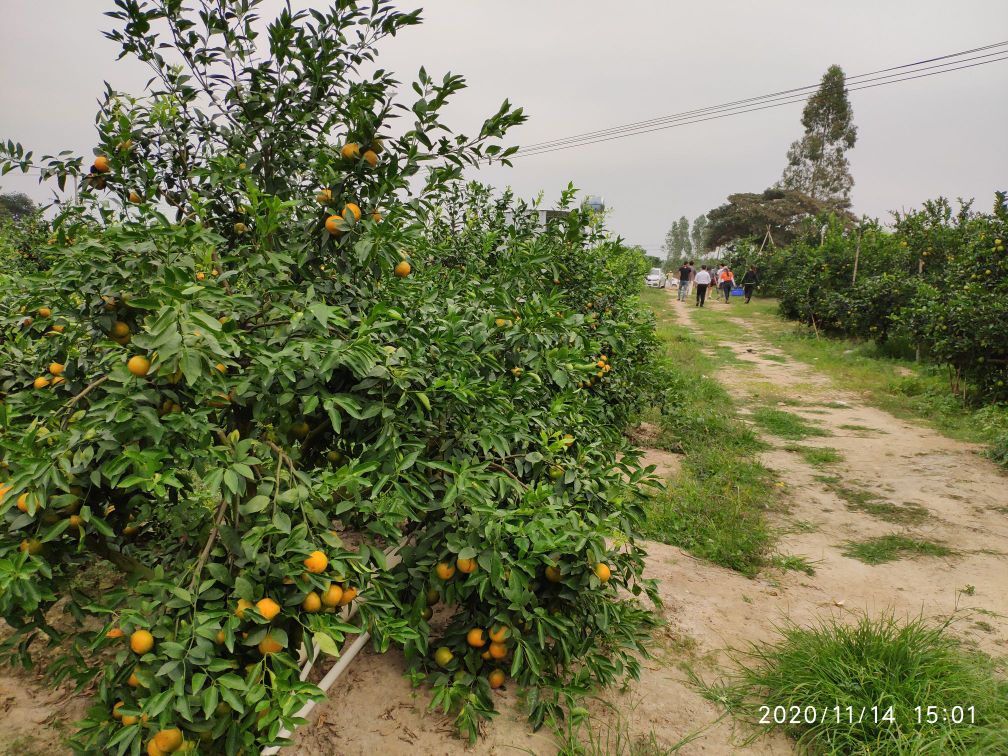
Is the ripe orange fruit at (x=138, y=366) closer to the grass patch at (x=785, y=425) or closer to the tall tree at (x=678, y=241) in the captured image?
the grass patch at (x=785, y=425)

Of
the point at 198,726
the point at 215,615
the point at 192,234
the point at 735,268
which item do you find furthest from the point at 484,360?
the point at 735,268

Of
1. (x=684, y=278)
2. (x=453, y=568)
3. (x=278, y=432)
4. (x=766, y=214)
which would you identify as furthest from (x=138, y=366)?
(x=766, y=214)

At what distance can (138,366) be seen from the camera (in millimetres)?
1349

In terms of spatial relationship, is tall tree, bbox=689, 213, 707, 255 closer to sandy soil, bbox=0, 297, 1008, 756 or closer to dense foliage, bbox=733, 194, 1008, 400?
dense foliage, bbox=733, 194, 1008, 400

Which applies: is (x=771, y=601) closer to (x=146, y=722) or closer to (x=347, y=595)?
(x=347, y=595)

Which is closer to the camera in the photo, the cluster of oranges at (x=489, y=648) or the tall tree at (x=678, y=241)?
the cluster of oranges at (x=489, y=648)

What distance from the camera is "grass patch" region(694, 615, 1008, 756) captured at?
1.82m

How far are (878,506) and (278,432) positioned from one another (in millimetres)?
4236

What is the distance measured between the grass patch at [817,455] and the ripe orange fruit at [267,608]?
490cm

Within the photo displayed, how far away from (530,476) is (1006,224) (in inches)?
285

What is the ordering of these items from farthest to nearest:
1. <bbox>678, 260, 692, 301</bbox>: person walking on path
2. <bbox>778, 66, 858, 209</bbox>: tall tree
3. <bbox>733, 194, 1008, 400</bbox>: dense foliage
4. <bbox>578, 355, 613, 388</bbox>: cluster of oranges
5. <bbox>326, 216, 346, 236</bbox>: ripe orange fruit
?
<bbox>778, 66, 858, 209</bbox>: tall tree → <bbox>678, 260, 692, 301</bbox>: person walking on path → <bbox>733, 194, 1008, 400</bbox>: dense foliage → <bbox>578, 355, 613, 388</bbox>: cluster of oranges → <bbox>326, 216, 346, 236</bbox>: ripe orange fruit

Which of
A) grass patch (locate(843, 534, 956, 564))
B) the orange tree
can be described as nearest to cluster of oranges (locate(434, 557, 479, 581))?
the orange tree

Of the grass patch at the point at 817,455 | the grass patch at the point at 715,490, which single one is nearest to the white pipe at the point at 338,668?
the grass patch at the point at 715,490

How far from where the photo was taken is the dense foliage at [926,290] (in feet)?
21.1
